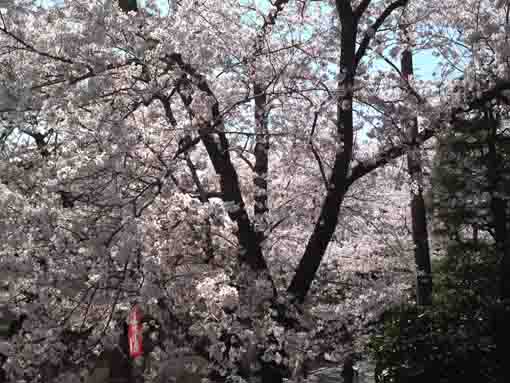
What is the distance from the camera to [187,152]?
5.21m

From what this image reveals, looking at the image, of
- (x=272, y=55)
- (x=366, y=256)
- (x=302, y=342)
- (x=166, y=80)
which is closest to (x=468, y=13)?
(x=272, y=55)

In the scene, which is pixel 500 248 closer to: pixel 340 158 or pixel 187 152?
pixel 340 158

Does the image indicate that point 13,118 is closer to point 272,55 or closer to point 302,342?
point 272,55

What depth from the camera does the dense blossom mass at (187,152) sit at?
4.05 m

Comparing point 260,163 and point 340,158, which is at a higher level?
point 260,163

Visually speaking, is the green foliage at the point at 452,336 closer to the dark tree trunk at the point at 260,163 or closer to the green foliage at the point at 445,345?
the green foliage at the point at 445,345

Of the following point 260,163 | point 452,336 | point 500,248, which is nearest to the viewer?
point 452,336

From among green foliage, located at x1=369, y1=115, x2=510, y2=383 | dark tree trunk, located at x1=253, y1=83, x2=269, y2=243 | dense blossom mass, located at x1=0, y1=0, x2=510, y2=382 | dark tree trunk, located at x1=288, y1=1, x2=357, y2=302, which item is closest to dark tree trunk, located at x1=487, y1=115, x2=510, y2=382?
green foliage, located at x1=369, y1=115, x2=510, y2=383

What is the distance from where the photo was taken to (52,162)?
4.68m

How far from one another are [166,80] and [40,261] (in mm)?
2030

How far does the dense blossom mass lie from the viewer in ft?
13.3

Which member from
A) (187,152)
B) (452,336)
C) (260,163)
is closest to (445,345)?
(452,336)

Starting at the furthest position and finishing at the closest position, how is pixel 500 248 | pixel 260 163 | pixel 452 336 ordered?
pixel 500 248 < pixel 260 163 < pixel 452 336

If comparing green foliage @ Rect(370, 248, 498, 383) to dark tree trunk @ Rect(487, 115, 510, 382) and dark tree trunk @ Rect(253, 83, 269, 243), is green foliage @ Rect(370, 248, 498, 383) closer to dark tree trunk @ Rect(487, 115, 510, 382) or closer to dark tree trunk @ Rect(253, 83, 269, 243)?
dark tree trunk @ Rect(487, 115, 510, 382)
